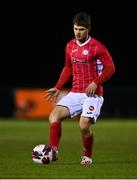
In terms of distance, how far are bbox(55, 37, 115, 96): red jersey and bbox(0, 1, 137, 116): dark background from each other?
28.9m

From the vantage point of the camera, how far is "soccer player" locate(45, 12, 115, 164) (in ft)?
33.7

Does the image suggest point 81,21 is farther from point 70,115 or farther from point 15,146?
point 15,146

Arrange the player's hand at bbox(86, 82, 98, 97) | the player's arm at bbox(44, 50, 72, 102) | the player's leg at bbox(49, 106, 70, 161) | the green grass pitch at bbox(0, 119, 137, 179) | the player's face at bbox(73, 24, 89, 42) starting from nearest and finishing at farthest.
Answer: the green grass pitch at bbox(0, 119, 137, 179) < the player's hand at bbox(86, 82, 98, 97) < the player's face at bbox(73, 24, 89, 42) < the player's leg at bbox(49, 106, 70, 161) < the player's arm at bbox(44, 50, 72, 102)

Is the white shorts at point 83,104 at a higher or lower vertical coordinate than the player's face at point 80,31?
lower

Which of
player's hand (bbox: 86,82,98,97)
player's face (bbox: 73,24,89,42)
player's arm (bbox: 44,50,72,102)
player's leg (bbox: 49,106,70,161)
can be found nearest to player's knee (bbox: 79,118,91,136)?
player's leg (bbox: 49,106,70,161)

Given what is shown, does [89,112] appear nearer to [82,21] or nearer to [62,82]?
[62,82]

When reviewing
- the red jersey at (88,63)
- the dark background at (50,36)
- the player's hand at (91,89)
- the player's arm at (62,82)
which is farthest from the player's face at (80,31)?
the dark background at (50,36)

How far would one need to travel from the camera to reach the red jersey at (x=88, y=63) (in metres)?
10.3

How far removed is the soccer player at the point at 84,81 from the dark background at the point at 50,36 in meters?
29.0

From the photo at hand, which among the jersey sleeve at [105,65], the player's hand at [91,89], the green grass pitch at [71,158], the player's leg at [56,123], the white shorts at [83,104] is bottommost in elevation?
the green grass pitch at [71,158]

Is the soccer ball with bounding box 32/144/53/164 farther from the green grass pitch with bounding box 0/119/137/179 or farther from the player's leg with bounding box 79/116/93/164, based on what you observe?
the player's leg with bounding box 79/116/93/164

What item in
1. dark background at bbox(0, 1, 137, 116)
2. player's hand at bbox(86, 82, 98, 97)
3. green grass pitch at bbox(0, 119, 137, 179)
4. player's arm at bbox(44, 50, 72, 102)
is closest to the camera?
green grass pitch at bbox(0, 119, 137, 179)

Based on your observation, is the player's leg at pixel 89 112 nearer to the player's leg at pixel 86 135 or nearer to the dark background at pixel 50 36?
the player's leg at pixel 86 135

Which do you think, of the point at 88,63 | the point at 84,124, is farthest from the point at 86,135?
the point at 88,63
